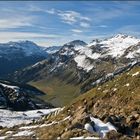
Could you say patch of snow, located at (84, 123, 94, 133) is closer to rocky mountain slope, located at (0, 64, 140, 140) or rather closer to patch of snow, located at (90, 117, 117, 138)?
rocky mountain slope, located at (0, 64, 140, 140)

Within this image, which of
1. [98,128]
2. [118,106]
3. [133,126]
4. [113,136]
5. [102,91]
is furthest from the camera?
[102,91]

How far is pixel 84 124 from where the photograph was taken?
8462cm

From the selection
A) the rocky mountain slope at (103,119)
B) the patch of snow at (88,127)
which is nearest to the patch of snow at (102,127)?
the rocky mountain slope at (103,119)

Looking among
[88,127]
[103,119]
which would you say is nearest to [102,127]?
[88,127]

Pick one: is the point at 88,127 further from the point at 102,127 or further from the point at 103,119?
the point at 103,119

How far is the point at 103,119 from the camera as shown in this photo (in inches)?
3629

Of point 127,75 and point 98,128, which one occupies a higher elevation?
point 127,75

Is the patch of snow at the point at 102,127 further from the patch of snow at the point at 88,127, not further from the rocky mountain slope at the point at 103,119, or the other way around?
the patch of snow at the point at 88,127

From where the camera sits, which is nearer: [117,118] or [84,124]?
[84,124]

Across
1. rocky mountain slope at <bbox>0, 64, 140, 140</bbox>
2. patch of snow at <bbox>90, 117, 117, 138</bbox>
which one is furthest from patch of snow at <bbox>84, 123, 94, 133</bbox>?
patch of snow at <bbox>90, 117, 117, 138</bbox>

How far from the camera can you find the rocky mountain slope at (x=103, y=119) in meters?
80.8

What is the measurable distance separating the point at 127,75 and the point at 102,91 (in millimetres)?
13069

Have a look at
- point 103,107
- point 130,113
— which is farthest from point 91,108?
point 130,113

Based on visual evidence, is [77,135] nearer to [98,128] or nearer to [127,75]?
[98,128]
